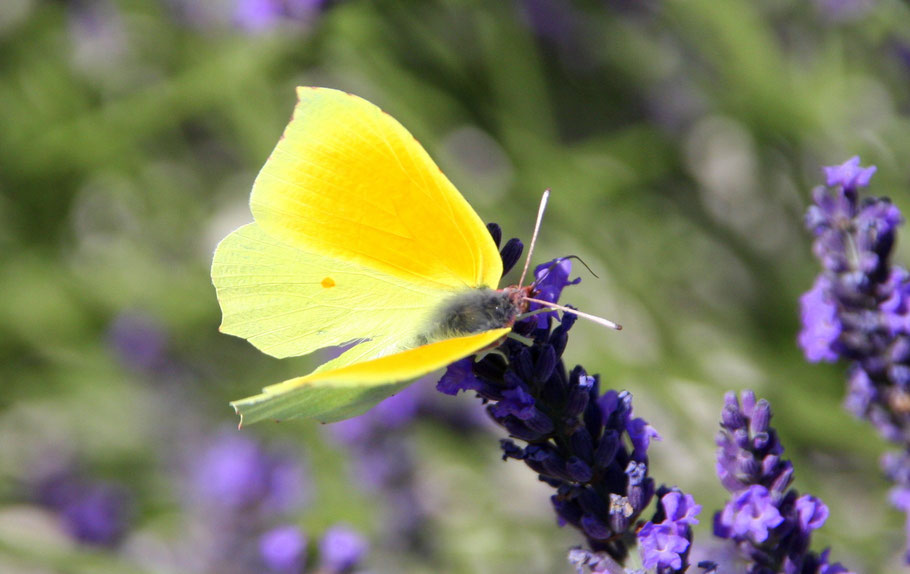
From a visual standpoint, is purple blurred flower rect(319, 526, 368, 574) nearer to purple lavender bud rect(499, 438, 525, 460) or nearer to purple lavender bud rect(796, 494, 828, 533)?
purple lavender bud rect(499, 438, 525, 460)

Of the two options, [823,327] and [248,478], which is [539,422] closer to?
[823,327]

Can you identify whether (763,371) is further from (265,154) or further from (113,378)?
(113,378)

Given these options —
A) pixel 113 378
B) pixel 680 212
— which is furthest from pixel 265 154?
pixel 680 212

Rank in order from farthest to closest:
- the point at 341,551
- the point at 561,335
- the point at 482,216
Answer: the point at 482,216 < the point at 341,551 < the point at 561,335

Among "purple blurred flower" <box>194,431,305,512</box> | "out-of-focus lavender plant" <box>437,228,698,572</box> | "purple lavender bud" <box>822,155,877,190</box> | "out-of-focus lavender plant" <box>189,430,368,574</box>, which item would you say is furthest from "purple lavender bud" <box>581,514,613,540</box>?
"purple blurred flower" <box>194,431,305,512</box>

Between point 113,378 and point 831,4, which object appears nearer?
point 831,4

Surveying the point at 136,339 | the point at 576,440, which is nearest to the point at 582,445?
the point at 576,440

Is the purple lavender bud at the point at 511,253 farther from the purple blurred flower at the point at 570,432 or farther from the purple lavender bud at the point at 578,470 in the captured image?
Answer: the purple lavender bud at the point at 578,470
